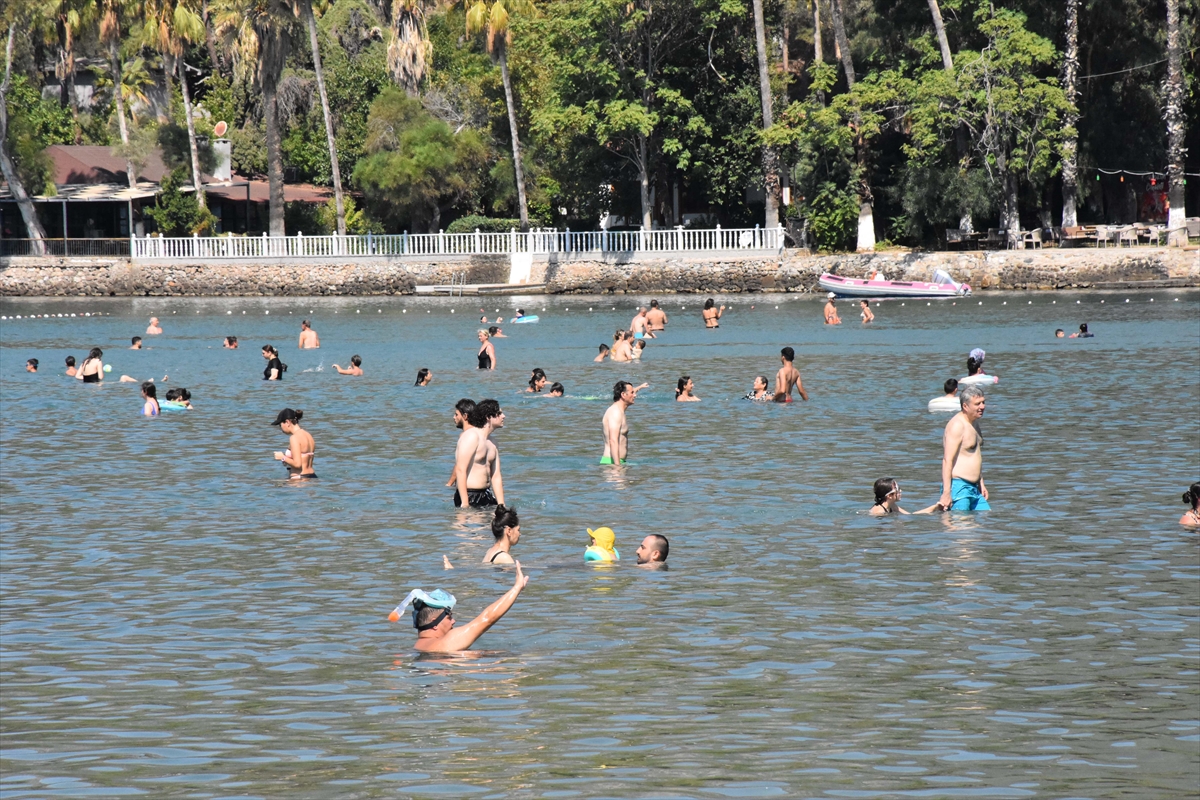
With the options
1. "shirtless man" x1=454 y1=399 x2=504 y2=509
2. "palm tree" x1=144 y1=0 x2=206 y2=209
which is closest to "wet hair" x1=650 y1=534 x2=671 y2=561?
"shirtless man" x1=454 y1=399 x2=504 y2=509

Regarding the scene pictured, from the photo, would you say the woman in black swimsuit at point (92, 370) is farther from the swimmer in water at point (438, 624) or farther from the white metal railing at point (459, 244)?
the white metal railing at point (459, 244)

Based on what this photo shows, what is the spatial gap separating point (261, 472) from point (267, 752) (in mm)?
11907

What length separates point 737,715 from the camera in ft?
31.9

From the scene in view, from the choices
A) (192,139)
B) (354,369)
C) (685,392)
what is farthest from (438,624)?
(192,139)

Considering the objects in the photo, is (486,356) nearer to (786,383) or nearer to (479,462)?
(786,383)

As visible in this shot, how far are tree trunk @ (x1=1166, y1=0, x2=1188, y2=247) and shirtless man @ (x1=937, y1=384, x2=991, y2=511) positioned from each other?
38.5 metres

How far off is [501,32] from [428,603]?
168ft

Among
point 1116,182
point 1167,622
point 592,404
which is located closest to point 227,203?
point 1116,182

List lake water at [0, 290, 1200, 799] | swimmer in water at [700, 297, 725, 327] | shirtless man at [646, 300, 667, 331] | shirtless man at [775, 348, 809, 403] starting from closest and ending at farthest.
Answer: lake water at [0, 290, 1200, 799] → shirtless man at [775, 348, 809, 403] → shirtless man at [646, 300, 667, 331] → swimmer in water at [700, 297, 725, 327]

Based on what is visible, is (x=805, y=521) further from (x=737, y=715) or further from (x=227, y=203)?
(x=227, y=203)

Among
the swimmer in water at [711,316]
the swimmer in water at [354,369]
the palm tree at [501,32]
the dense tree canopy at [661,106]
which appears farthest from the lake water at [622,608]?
the palm tree at [501,32]

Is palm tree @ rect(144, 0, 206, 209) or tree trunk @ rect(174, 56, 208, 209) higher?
palm tree @ rect(144, 0, 206, 209)

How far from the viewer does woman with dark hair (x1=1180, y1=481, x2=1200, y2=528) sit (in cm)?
1503

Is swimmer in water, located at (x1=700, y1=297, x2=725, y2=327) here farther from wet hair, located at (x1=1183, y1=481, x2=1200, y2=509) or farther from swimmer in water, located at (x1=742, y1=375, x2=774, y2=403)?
wet hair, located at (x1=1183, y1=481, x2=1200, y2=509)
